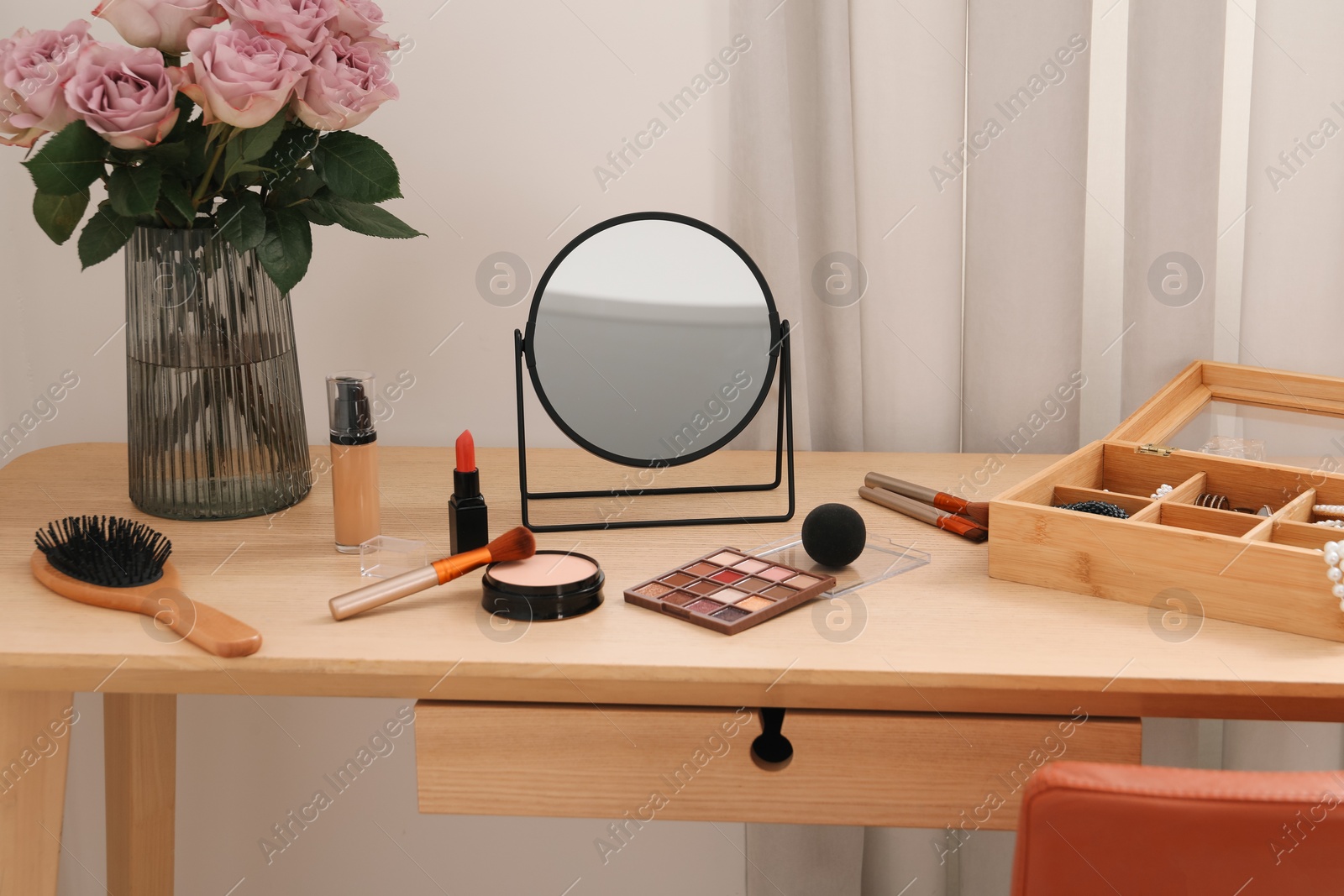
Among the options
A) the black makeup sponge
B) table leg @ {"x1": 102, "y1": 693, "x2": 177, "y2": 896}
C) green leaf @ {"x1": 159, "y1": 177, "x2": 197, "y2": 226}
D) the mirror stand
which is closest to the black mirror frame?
the mirror stand

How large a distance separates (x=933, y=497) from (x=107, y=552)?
78 cm

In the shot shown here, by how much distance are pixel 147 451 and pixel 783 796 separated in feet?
2.38

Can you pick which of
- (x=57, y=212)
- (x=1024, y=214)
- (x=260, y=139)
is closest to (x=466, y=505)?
(x=260, y=139)

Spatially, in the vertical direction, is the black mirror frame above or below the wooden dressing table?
above

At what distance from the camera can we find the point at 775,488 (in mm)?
1183

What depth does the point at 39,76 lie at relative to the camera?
3.06 ft

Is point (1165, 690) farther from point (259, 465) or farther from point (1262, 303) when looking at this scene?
point (259, 465)

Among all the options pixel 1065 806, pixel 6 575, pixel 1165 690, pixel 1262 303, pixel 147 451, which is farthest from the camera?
pixel 1262 303

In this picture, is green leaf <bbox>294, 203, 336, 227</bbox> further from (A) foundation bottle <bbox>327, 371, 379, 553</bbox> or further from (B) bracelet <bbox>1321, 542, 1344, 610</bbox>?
(B) bracelet <bbox>1321, 542, 1344, 610</bbox>

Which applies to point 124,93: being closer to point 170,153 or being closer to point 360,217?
point 170,153

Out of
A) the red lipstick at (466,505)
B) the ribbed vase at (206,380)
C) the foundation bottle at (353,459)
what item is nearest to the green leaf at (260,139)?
the ribbed vase at (206,380)

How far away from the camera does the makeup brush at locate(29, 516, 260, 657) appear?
81cm

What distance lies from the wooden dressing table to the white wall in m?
0.54

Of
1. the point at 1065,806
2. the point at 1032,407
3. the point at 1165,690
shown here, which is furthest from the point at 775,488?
the point at 1065,806
